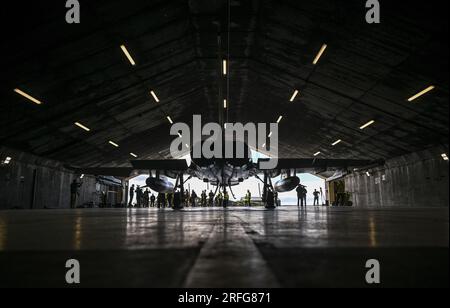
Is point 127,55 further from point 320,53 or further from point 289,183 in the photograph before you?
point 289,183

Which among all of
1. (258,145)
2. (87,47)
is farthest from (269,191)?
(258,145)

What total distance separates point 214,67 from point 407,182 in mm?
20067

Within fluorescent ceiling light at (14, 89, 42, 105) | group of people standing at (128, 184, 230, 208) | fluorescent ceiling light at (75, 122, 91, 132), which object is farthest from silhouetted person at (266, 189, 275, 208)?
fluorescent ceiling light at (75, 122, 91, 132)

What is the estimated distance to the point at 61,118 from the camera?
19.9 m

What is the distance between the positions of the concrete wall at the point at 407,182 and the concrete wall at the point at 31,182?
1104 inches

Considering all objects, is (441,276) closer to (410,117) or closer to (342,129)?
(410,117)

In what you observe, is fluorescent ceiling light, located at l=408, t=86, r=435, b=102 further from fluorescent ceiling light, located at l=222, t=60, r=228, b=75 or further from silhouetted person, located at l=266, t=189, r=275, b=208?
fluorescent ceiling light, located at l=222, t=60, r=228, b=75

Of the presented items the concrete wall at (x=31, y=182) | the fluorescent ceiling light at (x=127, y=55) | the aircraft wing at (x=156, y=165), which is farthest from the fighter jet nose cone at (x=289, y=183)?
the concrete wall at (x=31, y=182)

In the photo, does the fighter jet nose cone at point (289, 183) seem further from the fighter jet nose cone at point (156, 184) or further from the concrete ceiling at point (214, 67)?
the concrete ceiling at point (214, 67)

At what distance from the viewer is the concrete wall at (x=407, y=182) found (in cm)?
2344

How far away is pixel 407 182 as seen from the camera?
2767cm

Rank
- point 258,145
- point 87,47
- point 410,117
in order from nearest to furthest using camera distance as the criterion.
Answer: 1. point 87,47
2. point 410,117
3. point 258,145

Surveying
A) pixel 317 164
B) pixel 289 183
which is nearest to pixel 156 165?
pixel 289 183

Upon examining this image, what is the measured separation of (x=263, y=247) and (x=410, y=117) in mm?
21507
